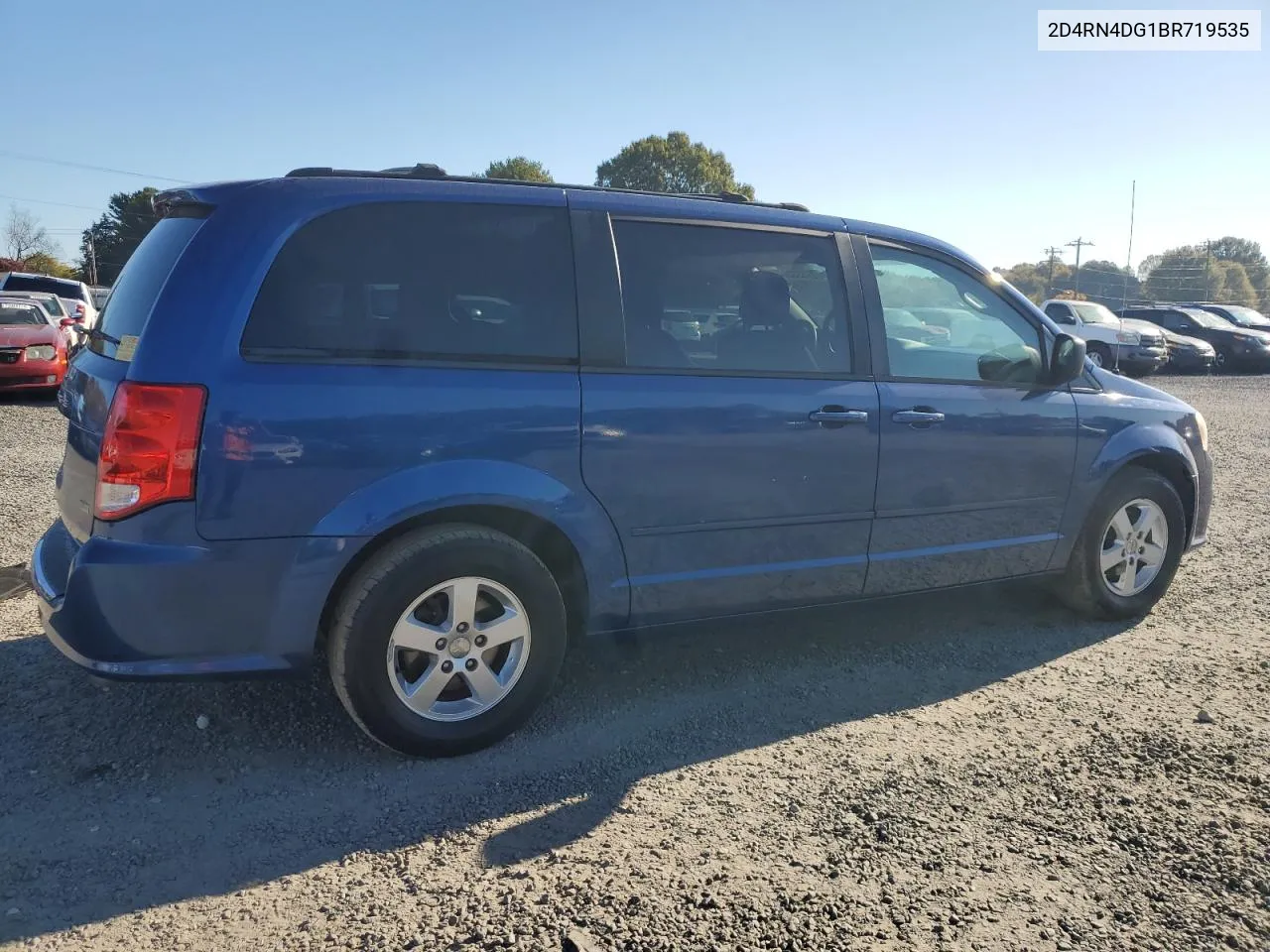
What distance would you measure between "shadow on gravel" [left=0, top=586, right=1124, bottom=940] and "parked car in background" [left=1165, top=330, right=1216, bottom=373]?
76.8 ft

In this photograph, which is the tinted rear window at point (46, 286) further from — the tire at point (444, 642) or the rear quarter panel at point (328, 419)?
the tire at point (444, 642)

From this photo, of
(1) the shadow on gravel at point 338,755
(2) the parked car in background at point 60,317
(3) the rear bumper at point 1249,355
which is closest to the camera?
(1) the shadow on gravel at point 338,755

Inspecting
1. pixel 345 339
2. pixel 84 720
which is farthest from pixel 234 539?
pixel 84 720

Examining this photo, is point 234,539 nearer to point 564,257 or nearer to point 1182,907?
point 564,257

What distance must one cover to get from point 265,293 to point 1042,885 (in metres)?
2.90

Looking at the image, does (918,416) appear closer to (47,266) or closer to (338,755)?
(338,755)

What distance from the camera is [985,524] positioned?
Result: 4367 mm

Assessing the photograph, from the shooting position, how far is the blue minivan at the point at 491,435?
2.96 meters

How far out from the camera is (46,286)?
20.5 meters

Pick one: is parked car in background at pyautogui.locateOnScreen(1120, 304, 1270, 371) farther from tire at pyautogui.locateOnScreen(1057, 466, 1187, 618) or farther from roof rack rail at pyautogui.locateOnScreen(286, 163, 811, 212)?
roof rack rail at pyautogui.locateOnScreen(286, 163, 811, 212)

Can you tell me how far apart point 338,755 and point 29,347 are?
1227 cm

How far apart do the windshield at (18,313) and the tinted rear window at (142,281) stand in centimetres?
1196

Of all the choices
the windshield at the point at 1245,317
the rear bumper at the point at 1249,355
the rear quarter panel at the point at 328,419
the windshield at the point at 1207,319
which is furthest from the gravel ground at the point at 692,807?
the windshield at the point at 1245,317

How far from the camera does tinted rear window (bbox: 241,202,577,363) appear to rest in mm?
3100
